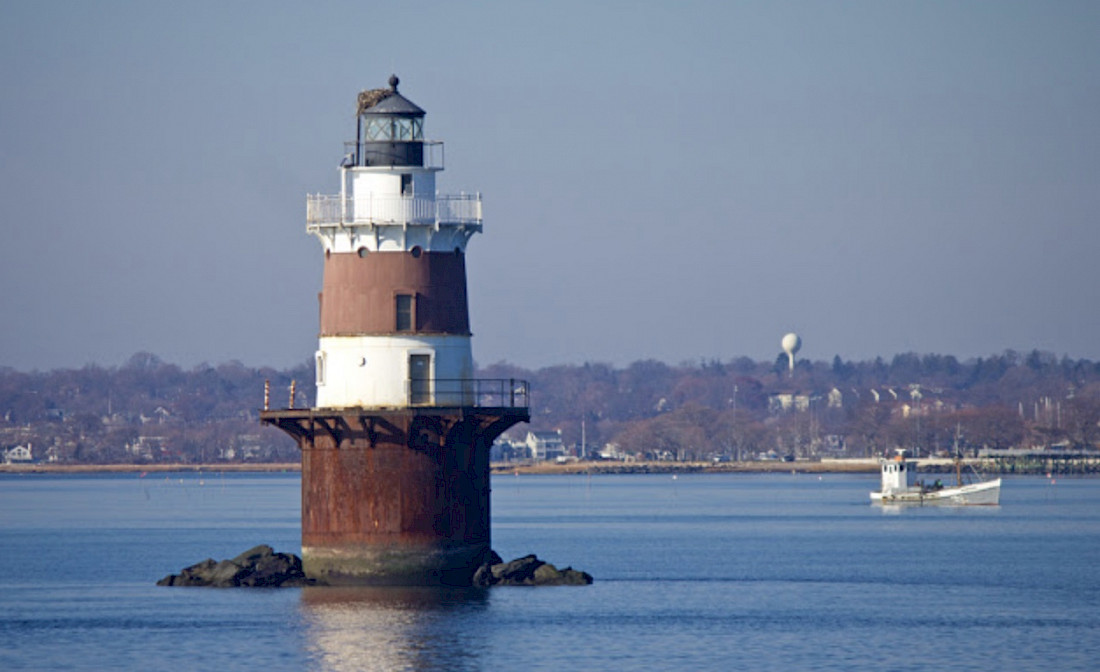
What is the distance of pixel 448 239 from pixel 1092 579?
21.0 metres

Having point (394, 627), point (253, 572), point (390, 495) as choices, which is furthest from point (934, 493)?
point (394, 627)

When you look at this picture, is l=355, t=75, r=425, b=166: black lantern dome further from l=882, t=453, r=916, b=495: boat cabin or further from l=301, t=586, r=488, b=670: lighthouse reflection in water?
l=882, t=453, r=916, b=495: boat cabin

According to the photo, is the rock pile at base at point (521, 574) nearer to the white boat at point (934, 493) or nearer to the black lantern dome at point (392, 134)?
the black lantern dome at point (392, 134)

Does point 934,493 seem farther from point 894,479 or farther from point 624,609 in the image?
point 624,609

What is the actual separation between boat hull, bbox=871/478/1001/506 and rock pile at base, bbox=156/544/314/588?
68.9 meters

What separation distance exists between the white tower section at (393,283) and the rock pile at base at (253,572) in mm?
3821

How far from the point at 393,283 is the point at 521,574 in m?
7.20

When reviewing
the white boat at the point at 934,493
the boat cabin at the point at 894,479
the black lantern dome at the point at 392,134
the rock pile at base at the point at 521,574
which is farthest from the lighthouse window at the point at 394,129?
the boat cabin at the point at 894,479

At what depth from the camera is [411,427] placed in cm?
4706

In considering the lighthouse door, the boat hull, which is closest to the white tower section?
the lighthouse door

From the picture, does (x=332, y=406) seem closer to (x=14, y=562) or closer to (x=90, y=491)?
(x=14, y=562)

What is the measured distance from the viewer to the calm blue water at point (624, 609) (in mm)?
39469

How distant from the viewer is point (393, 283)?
1869 inches

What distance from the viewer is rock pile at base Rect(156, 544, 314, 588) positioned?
4872 centimetres
